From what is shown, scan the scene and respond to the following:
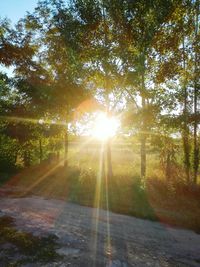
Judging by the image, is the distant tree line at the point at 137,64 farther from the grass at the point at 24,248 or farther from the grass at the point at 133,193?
the grass at the point at 24,248

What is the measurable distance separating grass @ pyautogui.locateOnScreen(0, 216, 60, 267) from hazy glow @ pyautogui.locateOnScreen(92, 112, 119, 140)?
11762mm

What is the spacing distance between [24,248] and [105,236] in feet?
9.69

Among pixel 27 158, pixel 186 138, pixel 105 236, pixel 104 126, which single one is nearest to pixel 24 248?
pixel 105 236

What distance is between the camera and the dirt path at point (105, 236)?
8922 mm

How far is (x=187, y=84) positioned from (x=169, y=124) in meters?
2.67

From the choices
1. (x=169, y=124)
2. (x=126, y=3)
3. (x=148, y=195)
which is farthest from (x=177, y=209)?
(x=126, y=3)

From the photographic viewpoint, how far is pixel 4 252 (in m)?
8.83

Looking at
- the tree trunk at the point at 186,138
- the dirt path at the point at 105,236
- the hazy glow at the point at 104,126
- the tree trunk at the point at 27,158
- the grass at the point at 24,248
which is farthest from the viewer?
the tree trunk at the point at 27,158

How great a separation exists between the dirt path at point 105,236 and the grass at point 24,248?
0.35m

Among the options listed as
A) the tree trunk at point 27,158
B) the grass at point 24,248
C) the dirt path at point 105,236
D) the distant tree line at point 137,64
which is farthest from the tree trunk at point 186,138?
the tree trunk at point 27,158

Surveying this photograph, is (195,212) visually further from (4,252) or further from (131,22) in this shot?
(131,22)

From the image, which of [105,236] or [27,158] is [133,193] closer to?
[105,236]

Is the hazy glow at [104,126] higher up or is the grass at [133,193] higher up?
the hazy glow at [104,126]

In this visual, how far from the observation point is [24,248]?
912 cm
